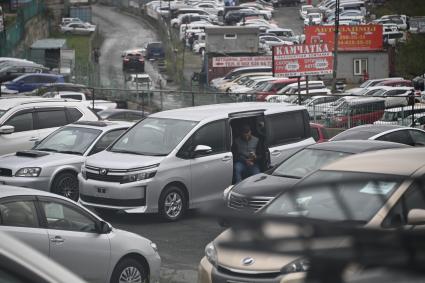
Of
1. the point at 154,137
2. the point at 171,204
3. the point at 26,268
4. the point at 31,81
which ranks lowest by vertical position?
the point at 171,204

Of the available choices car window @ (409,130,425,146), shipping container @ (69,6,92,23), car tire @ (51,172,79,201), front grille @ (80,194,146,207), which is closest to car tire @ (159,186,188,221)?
front grille @ (80,194,146,207)

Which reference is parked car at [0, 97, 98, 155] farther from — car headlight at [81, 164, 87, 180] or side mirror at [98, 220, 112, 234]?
side mirror at [98, 220, 112, 234]

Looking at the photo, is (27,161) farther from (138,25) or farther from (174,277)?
(138,25)

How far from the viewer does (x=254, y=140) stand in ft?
48.8

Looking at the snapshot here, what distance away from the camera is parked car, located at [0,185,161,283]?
8523mm

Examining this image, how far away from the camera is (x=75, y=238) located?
880cm

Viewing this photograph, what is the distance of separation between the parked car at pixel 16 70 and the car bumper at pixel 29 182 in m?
29.8

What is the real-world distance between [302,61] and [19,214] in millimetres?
23661

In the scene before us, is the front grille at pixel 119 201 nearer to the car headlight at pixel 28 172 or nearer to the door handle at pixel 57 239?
the car headlight at pixel 28 172

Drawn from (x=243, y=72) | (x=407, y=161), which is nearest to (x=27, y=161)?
(x=407, y=161)

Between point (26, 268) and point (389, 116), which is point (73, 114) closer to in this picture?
point (389, 116)

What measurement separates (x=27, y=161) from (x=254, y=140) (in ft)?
12.8

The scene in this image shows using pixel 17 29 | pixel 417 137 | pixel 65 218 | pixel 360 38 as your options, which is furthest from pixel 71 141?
pixel 17 29

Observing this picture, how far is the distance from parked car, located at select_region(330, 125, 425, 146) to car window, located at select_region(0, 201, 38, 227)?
7.61 meters
